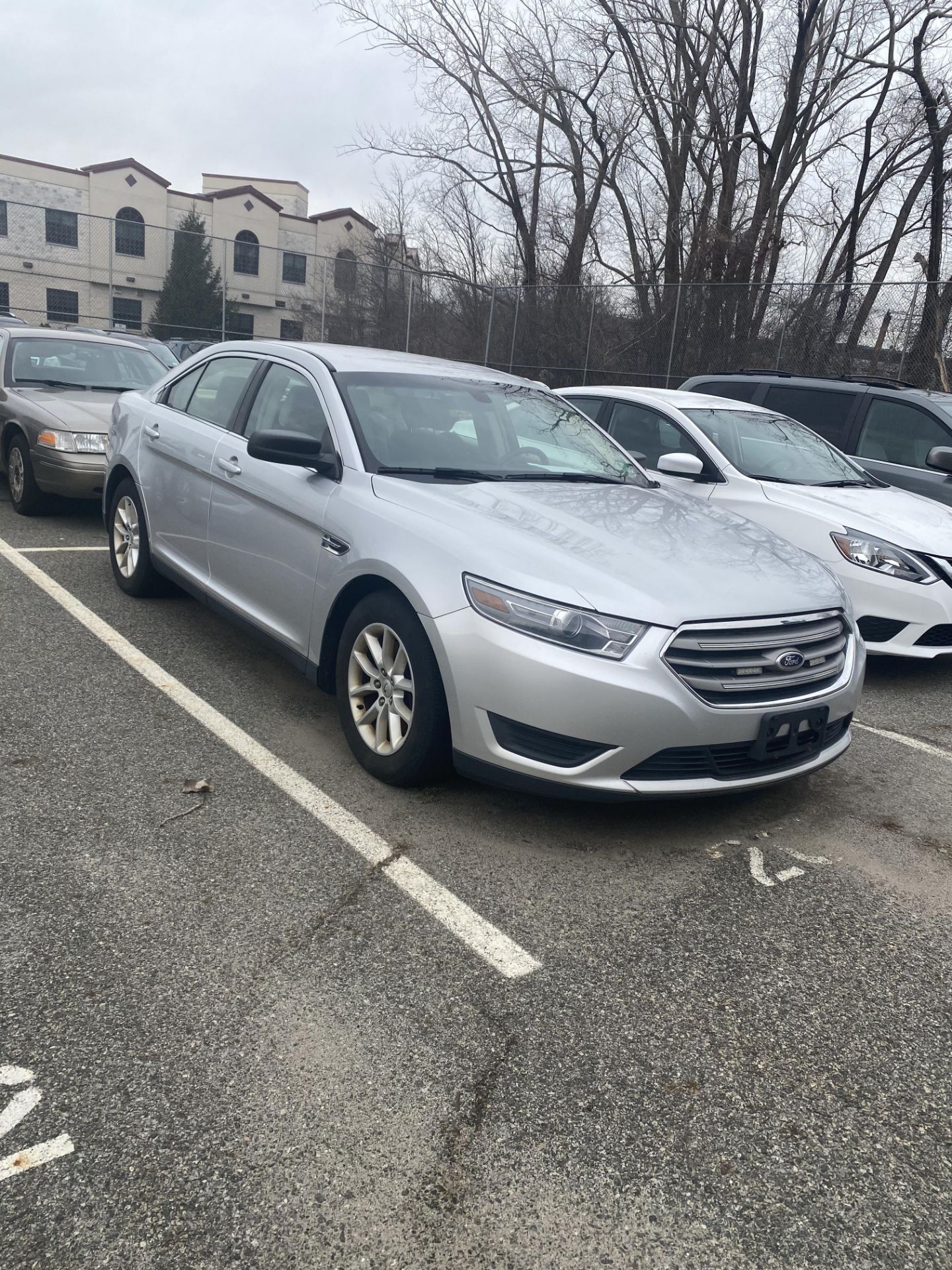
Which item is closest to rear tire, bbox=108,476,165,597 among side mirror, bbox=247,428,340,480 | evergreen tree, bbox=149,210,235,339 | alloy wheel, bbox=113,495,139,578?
alloy wheel, bbox=113,495,139,578

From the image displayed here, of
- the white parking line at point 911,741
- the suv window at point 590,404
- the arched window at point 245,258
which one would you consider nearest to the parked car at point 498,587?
the white parking line at point 911,741

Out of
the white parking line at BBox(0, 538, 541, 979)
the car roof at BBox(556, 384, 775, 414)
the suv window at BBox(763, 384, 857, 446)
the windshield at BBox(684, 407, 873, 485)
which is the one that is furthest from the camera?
the suv window at BBox(763, 384, 857, 446)

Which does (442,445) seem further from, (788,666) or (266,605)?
(788,666)

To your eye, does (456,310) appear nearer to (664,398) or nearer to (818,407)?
(818,407)

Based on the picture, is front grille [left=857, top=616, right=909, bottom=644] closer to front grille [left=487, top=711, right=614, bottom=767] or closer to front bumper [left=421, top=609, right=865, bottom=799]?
front bumper [left=421, top=609, right=865, bottom=799]

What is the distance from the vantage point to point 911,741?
15.9 feet

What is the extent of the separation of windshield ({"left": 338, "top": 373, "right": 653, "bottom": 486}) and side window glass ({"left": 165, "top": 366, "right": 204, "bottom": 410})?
56.8 inches

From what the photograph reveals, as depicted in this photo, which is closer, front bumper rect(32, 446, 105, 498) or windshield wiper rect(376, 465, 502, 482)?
windshield wiper rect(376, 465, 502, 482)

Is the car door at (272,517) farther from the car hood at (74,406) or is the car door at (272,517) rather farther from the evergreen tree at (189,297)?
the evergreen tree at (189,297)

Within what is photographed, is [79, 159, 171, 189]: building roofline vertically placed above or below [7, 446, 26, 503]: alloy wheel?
above

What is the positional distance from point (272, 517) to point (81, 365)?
5.31m

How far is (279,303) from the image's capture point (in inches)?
974

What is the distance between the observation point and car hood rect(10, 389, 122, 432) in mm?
7551

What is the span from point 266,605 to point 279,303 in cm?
2221
